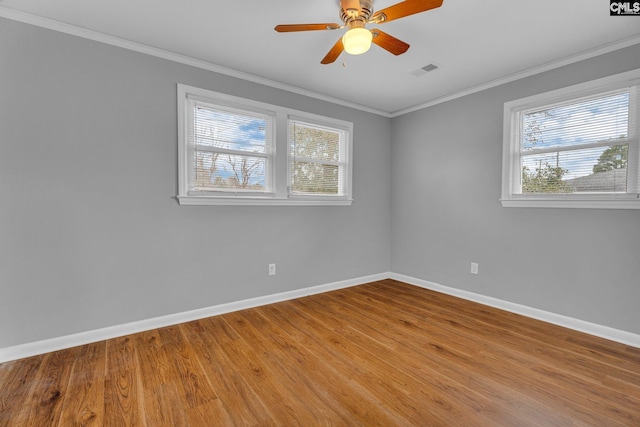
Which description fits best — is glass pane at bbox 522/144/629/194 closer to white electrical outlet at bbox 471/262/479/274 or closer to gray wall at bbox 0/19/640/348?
gray wall at bbox 0/19/640/348

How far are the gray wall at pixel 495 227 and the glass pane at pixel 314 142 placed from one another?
3.60ft

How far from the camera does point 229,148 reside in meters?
3.12

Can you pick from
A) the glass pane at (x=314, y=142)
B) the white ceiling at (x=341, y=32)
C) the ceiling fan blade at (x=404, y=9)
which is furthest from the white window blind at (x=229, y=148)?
the ceiling fan blade at (x=404, y=9)

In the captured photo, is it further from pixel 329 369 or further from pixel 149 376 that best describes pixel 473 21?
pixel 149 376

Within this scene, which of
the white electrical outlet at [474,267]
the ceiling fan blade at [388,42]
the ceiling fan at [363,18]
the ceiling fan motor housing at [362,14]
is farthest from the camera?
the white electrical outlet at [474,267]

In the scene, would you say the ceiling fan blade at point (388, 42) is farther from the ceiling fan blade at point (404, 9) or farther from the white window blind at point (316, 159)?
the white window blind at point (316, 159)

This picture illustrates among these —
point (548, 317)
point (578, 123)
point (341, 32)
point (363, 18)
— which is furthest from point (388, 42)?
point (548, 317)

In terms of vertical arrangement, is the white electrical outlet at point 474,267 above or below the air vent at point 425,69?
below

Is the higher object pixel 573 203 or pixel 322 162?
pixel 322 162

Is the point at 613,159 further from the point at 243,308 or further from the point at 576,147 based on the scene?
the point at 243,308

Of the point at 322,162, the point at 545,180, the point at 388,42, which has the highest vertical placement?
the point at 388,42

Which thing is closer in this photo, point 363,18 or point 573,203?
point 363,18

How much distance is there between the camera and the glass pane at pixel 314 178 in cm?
365

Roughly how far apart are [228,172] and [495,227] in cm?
309
